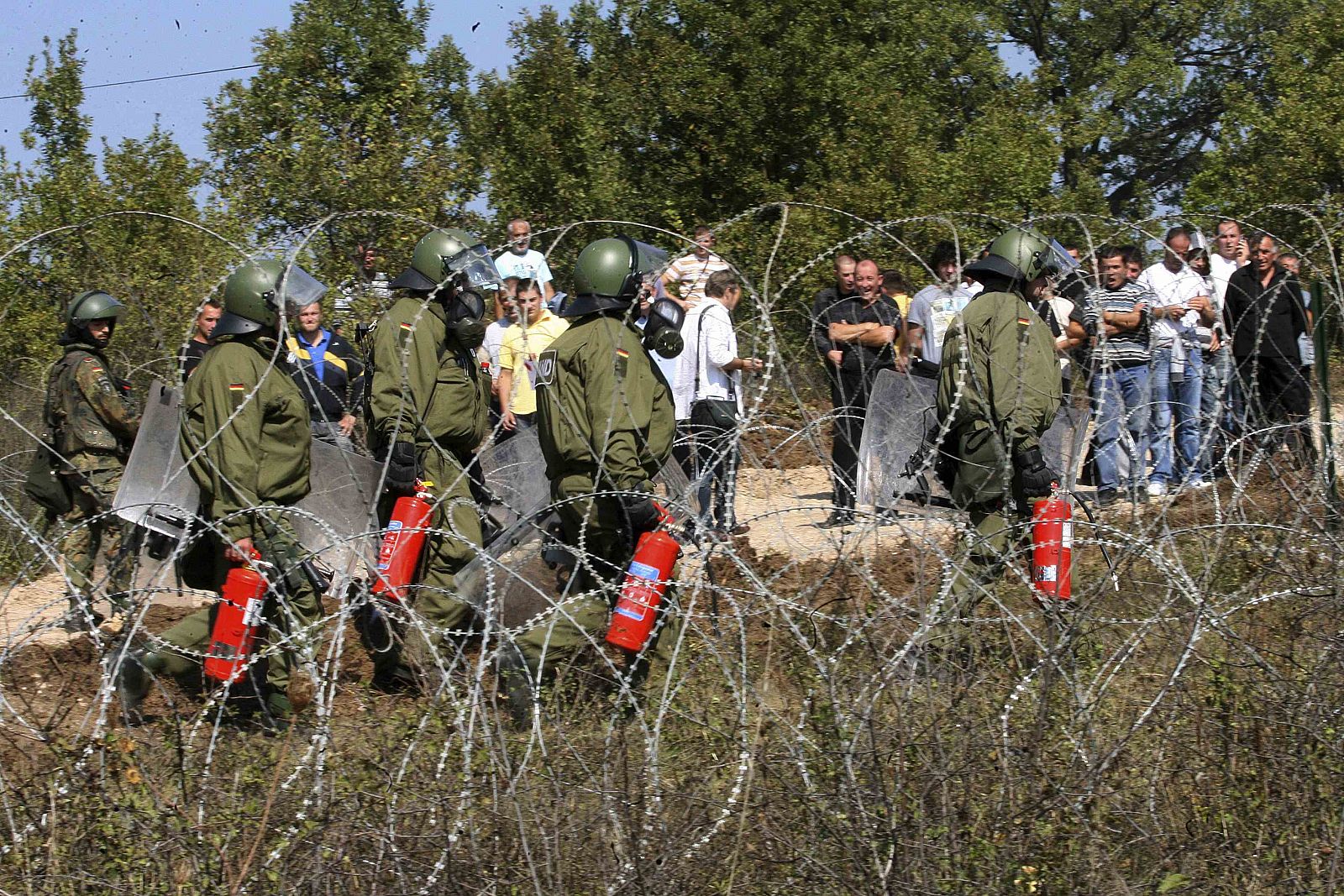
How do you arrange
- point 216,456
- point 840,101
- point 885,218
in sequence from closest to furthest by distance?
point 216,456 < point 885,218 < point 840,101

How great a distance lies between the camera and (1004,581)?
20.1ft

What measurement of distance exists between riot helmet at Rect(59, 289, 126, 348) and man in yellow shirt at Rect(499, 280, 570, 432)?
2158 millimetres

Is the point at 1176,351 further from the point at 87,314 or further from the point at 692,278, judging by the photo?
the point at 87,314

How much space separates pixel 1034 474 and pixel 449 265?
8.09 ft

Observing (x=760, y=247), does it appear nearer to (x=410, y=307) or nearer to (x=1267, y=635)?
(x=410, y=307)

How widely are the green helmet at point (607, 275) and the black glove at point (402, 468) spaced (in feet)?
3.32

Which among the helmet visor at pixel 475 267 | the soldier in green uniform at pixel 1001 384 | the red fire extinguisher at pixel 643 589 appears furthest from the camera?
the helmet visor at pixel 475 267

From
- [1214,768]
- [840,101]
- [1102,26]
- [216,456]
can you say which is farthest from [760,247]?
[1102,26]

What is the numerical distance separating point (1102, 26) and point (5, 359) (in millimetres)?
26274

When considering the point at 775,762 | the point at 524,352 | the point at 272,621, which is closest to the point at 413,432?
the point at 272,621

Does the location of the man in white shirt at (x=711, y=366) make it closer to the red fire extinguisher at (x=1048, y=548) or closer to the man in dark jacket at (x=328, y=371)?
the man in dark jacket at (x=328, y=371)

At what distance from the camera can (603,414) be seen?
5.63m

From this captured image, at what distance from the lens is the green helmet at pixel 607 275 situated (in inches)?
229

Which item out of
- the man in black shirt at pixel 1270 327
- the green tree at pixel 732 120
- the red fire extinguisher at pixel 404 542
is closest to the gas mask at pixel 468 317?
the red fire extinguisher at pixel 404 542
